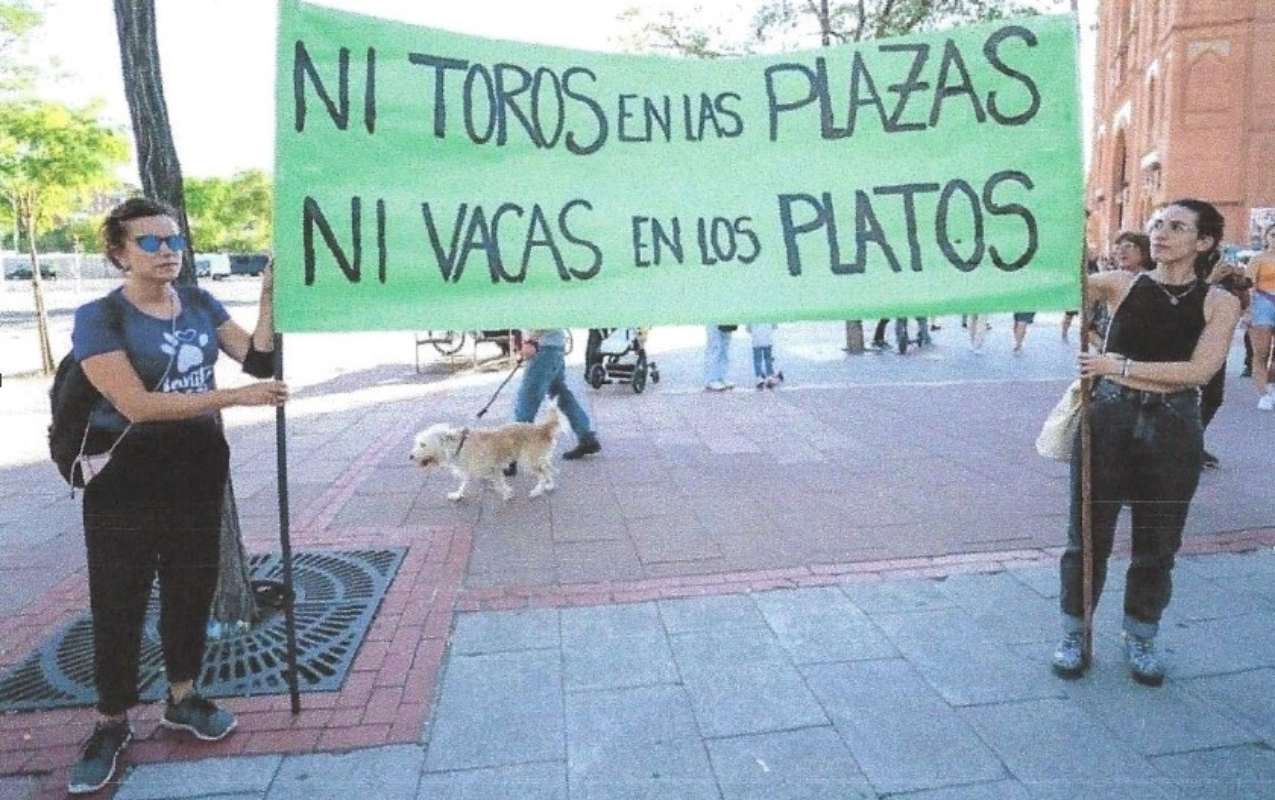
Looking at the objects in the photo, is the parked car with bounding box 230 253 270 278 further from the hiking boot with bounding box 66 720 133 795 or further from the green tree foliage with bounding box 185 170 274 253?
the hiking boot with bounding box 66 720 133 795

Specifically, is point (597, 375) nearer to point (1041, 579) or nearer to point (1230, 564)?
point (1041, 579)

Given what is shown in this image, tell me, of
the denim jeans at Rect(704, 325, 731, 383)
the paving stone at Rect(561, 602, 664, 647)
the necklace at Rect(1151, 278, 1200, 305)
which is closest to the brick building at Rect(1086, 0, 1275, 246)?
the denim jeans at Rect(704, 325, 731, 383)

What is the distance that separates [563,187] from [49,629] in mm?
3262

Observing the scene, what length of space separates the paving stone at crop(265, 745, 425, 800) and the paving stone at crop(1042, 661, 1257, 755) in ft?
8.12

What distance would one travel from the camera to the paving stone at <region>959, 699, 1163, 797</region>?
9.41 ft

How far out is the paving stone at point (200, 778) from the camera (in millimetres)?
2885

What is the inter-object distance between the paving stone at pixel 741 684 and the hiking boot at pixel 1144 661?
1.31 metres

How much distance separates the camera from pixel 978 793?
2.81 m

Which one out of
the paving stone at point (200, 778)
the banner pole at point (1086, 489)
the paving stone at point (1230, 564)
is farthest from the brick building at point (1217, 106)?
the paving stone at point (200, 778)

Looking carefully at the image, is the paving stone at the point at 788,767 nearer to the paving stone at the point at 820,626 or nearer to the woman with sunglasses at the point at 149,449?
the paving stone at the point at 820,626

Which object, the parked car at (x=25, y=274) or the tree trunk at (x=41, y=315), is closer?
the tree trunk at (x=41, y=315)

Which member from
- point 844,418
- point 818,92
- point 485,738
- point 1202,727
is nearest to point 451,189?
point 818,92

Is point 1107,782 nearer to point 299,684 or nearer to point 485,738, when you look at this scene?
point 485,738

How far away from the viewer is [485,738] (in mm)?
3174
